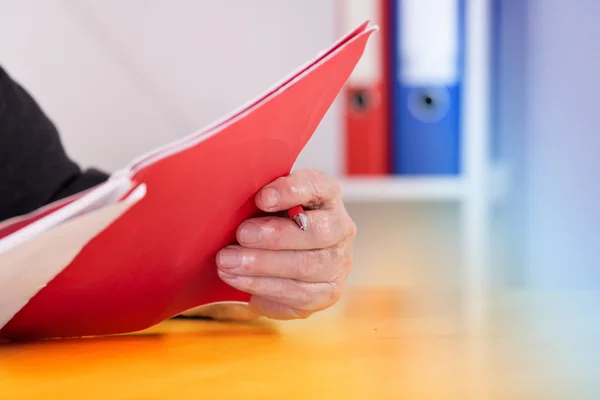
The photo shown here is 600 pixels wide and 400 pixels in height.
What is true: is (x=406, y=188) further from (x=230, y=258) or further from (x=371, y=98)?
(x=230, y=258)

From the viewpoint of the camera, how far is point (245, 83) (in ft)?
4.29

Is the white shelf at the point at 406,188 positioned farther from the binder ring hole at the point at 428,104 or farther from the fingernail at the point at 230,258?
the fingernail at the point at 230,258

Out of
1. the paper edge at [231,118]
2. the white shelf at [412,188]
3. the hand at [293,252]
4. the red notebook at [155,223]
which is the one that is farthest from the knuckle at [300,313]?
the white shelf at [412,188]

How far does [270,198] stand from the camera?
487mm


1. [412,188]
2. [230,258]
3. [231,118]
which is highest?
[231,118]

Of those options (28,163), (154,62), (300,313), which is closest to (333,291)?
(300,313)

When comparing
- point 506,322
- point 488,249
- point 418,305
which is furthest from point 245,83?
point 506,322

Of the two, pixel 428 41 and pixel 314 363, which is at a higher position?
A: pixel 428 41

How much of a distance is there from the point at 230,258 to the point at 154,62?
2.85 ft

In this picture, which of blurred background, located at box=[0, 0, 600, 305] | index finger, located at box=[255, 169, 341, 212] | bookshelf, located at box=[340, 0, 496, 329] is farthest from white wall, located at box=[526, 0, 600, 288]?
index finger, located at box=[255, 169, 341, 212]

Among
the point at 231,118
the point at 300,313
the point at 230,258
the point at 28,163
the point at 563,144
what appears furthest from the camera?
the point at 563,144

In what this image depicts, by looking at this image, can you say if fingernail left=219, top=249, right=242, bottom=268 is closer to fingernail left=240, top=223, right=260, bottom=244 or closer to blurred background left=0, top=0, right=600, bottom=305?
fingernail left=240, top=223, right=260, bottom=244

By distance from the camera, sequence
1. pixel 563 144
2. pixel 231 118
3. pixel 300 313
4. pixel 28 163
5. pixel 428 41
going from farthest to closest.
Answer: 1. pixel 563 144
2. pixel 428 41
3. pixel 28 163
4. pixel 300 313
5. pixel 231 118

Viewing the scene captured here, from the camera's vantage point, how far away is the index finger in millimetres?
487
